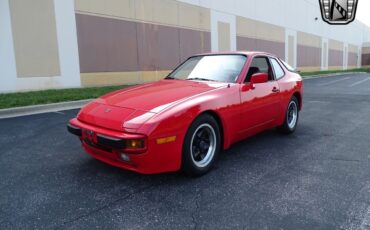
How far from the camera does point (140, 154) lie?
115 inches

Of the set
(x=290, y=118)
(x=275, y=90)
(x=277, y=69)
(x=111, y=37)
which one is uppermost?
(x=111, y=37)

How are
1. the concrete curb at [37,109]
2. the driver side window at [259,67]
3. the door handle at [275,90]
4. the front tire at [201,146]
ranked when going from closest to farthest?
1. the front tire at [201,146]
2. the driver side window at [259,67]
3. the door handle at [275,90]
4. the concrete curb at [37,109]

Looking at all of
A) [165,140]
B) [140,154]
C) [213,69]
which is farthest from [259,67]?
[140,154]

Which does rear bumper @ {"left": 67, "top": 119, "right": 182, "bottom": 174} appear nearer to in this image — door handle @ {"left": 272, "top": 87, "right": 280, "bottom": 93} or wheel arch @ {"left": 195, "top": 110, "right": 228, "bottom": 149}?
wheel arch @ {"left": 195, "top": 110, "right": 228, "bottom": 149}

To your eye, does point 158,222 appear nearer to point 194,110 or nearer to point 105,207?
point 105,207

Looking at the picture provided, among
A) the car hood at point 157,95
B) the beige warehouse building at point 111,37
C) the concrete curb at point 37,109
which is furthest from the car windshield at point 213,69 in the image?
the beige warehouse building at point 111,37

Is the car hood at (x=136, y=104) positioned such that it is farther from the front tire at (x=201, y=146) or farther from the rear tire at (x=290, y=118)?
the rear tire at (x=290, y=118)

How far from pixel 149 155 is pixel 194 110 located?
0.68m

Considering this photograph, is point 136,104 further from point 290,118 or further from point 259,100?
point 290,118

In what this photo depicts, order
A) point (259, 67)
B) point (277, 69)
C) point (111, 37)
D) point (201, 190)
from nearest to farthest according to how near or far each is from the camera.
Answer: point (201, 190) → point (259, 67) → point (277, 69) → point (111, 37)

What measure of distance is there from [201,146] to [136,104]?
853mm

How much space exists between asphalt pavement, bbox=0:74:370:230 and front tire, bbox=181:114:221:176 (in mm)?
132

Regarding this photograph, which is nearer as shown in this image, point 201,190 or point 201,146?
point 201,190

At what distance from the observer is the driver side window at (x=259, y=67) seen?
4321 mm
